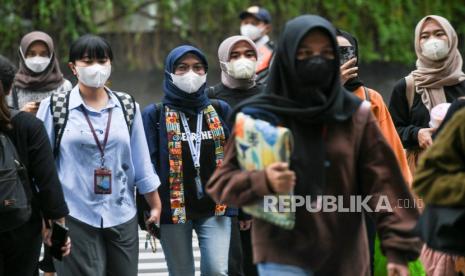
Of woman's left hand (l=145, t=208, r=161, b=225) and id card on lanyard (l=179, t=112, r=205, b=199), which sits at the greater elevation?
id card on lanyard (l=179, t=112, r=205, b=199)

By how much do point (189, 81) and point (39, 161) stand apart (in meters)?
1.52

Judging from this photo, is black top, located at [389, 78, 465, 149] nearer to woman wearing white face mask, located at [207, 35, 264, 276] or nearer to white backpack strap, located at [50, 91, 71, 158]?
woman wearing white face mask, located at [207, 35, 264, 276]

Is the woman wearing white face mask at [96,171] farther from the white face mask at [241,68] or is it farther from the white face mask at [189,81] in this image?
the white face mask at [241,68]

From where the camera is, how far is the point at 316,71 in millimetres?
5336

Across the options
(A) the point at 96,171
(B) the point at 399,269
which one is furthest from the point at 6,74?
(B) the point at 399,269

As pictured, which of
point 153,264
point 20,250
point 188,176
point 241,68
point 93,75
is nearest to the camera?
point 20,250

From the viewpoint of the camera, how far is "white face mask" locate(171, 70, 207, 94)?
7934 millimetres

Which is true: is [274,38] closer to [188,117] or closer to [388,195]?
[188,117]

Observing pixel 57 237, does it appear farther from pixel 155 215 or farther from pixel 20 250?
pixel 155 215

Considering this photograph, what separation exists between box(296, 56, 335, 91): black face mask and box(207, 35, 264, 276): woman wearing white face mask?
2.88 m

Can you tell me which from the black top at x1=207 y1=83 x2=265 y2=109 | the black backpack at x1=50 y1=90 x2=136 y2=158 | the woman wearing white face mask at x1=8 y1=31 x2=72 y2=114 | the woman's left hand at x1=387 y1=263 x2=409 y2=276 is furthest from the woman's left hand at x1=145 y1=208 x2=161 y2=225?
the woman's left hand at x1=387 y1=263 x2=409 y2=276

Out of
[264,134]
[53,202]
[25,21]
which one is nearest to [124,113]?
[53,202]

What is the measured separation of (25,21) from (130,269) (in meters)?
9.87

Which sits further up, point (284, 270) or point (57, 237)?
point (284, 270)
